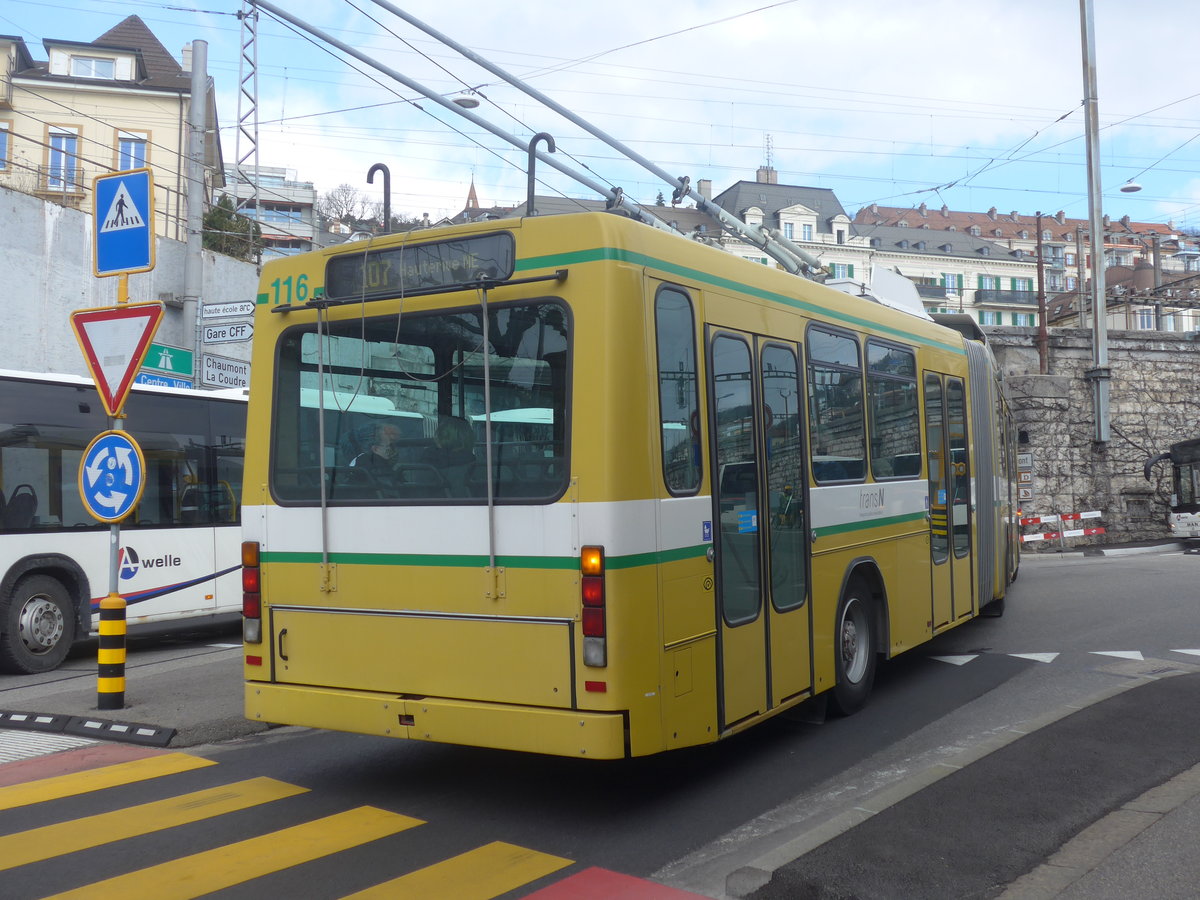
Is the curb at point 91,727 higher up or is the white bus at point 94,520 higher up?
the white bus at point 94,520

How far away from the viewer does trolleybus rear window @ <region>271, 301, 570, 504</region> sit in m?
5.57

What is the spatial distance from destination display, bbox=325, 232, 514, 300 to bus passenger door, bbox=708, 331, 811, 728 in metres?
1.28

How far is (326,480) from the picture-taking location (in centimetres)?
618

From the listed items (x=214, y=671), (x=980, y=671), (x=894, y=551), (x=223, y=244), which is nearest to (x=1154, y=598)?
(x=980, y=671)

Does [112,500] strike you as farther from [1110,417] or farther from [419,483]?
[1110,417]

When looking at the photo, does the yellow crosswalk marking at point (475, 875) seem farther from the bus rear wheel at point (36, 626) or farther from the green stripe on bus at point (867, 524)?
the bus rear wheel at point (36, 626)

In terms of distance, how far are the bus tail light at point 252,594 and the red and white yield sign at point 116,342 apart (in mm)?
2689

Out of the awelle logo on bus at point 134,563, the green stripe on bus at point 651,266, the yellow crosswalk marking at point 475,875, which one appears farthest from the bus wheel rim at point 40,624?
the green stripe on bus at point 651,266

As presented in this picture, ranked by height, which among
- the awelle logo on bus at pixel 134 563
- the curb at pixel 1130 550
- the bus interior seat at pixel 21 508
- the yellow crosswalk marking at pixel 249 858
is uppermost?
the bus interior seat at pixel 21 508

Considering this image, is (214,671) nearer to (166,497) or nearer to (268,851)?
(166,497)

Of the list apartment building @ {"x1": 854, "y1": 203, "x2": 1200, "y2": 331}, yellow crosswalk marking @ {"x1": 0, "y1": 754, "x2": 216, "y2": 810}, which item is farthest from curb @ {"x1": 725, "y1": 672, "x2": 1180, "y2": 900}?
apartment building @ {"x1": 854, "y1": 203, "x2": 1200, "y2": 331}

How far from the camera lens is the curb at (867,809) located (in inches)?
185

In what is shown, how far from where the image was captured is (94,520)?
1158cm

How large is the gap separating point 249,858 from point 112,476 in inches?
163
